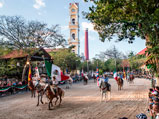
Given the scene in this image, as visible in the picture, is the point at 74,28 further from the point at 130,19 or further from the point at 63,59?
the point at 130,19

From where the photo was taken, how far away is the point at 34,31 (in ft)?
86.4

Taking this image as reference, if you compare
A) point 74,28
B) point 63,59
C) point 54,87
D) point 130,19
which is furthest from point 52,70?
point 74,28

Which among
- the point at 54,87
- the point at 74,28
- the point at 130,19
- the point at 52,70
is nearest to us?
the point at 54,87

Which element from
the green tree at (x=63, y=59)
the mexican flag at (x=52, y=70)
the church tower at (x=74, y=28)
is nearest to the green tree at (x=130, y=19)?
the mexican flag at (x=52, y=70)

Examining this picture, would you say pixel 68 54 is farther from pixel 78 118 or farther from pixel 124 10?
pixel 78 118

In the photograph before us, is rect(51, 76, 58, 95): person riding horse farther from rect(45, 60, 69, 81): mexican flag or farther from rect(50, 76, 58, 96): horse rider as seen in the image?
rect(45, 60, 69, 81): mexican flag

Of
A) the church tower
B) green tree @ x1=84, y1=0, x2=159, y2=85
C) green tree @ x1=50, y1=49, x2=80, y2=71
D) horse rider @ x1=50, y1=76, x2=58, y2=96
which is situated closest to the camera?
green tree @ x1=84, y1=0, x2=159, y2=85

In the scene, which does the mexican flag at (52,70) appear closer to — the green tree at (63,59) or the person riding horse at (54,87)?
the person riding horse at (54,87)

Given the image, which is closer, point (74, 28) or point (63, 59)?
point (63, 59)

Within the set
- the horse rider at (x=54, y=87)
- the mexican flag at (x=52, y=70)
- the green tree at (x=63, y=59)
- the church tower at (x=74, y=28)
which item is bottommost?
the horse rider at (x=54, y=87)

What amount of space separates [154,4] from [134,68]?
52.4m

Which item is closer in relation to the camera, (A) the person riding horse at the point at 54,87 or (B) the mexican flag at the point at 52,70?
(A) the person riding horse at the point at 54,87

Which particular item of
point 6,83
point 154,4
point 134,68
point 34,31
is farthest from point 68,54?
point 154,4

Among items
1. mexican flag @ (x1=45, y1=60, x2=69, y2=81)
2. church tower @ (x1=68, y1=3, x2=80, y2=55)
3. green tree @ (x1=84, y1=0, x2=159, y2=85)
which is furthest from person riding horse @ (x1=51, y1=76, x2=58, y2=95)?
church tower @ (x1=68, y1=3, x2=80, y2=55)
